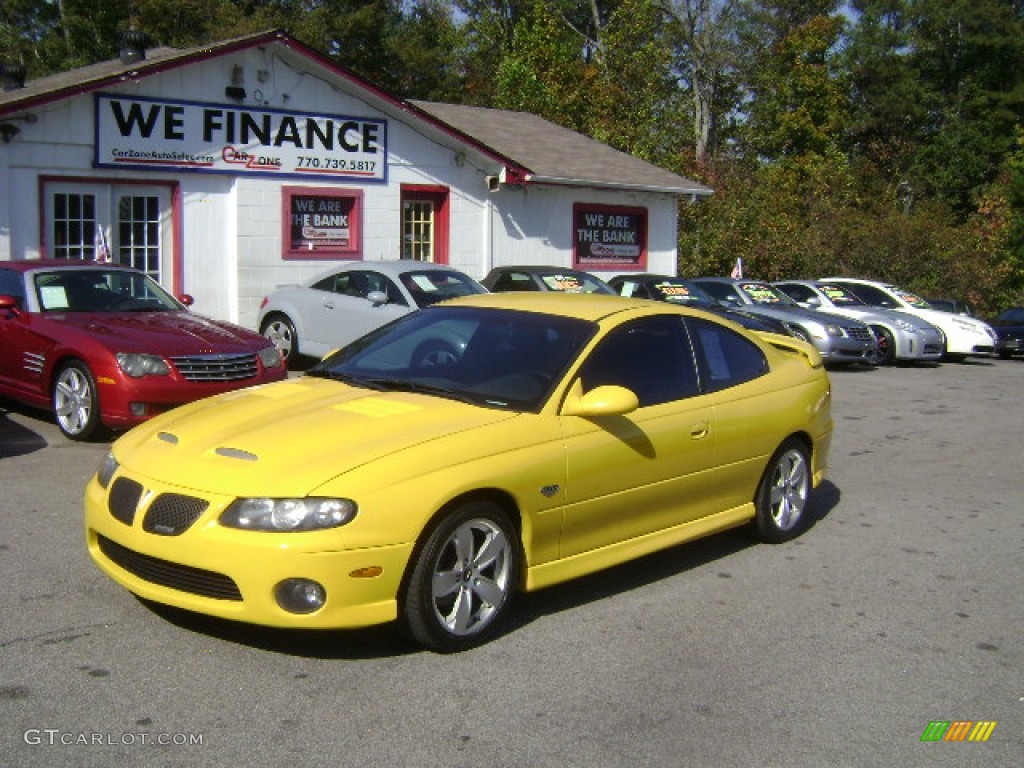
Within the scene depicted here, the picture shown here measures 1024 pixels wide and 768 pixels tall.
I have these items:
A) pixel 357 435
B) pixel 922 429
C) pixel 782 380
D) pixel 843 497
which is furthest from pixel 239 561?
pixel 922 429

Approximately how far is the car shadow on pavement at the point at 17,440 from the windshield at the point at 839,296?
14865mm

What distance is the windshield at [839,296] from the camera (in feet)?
69.3

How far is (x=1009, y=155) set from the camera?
4753 centimetres

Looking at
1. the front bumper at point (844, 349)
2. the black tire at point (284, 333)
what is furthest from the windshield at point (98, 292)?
the front bumper at point (844, 349)

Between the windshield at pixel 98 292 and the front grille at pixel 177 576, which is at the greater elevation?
the windshield at pixel 98 292

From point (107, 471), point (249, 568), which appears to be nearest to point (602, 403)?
point (249, 568)

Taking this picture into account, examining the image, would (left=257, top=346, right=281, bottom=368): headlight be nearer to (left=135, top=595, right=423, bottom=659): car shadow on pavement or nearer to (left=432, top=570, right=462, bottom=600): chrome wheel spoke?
(left=135, top=595, right=423, bottom=659): car shadow on pavement

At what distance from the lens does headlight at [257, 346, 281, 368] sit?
1014 cm

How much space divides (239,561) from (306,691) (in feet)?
1.87

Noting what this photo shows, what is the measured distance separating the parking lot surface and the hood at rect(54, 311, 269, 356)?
2.35 metres

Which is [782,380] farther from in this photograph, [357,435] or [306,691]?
[306,691]

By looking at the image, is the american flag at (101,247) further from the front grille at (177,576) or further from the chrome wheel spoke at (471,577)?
the chrome wheel spoke at (471,577)

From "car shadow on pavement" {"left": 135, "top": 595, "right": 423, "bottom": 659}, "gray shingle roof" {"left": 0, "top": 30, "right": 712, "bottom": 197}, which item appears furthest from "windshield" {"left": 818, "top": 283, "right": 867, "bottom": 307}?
"car shadow on pavement" {"left": 135, "top": 595, "right": 423, "bottom": 659}

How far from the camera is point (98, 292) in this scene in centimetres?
1063
